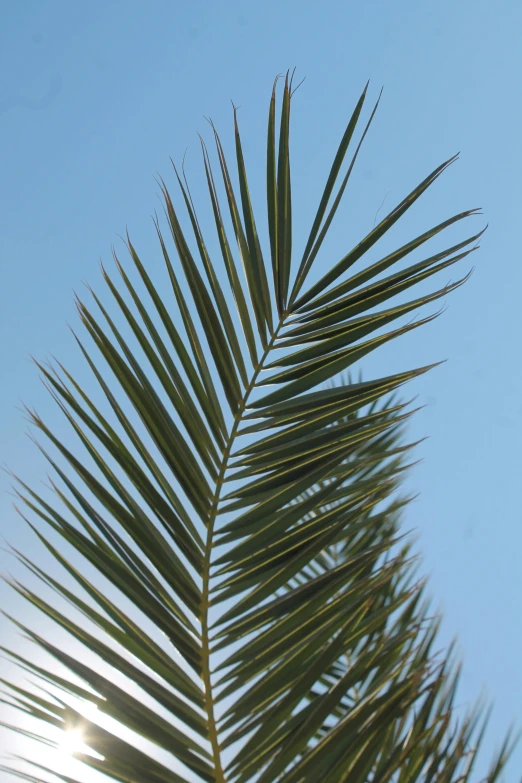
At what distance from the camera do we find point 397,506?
5.28 feet

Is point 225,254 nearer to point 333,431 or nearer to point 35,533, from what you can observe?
point 333,431

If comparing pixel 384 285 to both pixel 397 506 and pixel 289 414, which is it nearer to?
pixel 289 414

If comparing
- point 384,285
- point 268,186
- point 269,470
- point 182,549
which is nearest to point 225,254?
point 268,186

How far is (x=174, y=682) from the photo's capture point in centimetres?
124

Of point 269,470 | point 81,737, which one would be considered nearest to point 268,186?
point 269,470

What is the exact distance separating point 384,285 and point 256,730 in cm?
81

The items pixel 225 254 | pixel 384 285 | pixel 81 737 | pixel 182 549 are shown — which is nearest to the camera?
pixel 81 737

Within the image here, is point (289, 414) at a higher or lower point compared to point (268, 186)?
lower

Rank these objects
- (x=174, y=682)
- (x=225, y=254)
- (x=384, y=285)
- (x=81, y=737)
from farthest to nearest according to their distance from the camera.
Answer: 1. (x=225, y=254)
2. (x=384, y=285)
3. (x=174, y=682)
4. (x=81, y=737)

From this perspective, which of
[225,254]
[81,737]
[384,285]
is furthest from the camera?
[225,254]

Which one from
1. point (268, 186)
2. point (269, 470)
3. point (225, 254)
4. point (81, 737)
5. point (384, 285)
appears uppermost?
point (268, 186)

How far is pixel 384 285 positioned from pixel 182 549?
2.01 ft

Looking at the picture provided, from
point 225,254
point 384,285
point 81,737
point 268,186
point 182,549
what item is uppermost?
point 268,186

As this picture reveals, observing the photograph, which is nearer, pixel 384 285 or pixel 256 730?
pixel 256 730
